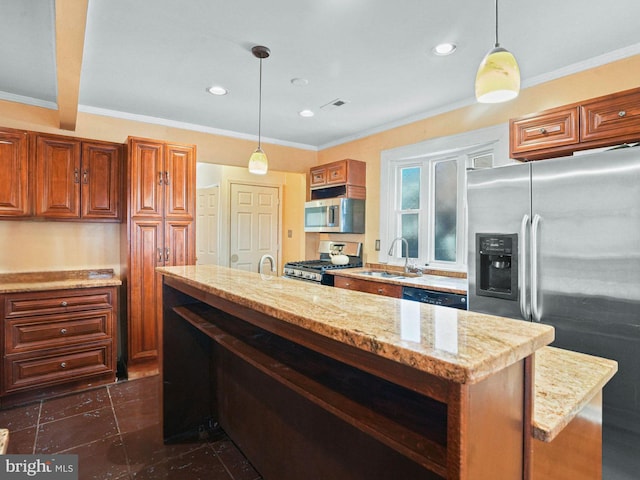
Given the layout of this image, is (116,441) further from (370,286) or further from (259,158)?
(370,286)

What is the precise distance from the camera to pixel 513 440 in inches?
32.9

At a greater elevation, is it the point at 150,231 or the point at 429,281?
the point at 150,231

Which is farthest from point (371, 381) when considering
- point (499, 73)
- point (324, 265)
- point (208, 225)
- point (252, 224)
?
point (208, 225)

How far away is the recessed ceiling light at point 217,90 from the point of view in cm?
317

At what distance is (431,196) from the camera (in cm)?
393

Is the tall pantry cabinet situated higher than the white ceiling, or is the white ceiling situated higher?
the white ceiling

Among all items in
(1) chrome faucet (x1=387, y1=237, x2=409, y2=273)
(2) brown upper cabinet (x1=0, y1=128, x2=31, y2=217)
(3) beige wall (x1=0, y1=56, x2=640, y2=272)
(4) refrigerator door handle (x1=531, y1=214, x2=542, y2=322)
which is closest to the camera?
(4) refrigerator door handle (x1=531, y1=214, x2=542, y2=322)

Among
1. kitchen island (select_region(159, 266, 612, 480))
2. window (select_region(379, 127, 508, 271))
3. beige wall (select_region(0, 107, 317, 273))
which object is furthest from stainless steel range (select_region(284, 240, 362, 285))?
kitchen island (select_region(159, 266, 612, 480))

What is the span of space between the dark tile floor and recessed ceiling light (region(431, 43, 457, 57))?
2.90 metres

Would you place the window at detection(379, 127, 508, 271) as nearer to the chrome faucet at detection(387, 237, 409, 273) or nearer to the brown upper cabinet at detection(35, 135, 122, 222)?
the chrome faucet at detection(387, 237, 409, 273)

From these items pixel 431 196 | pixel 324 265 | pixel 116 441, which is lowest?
pixel 116 441

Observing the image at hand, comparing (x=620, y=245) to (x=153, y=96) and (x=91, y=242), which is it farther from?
(x=91, y=242)

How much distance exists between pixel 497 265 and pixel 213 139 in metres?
3.46

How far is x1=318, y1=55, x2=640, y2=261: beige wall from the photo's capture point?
8.36 feet
